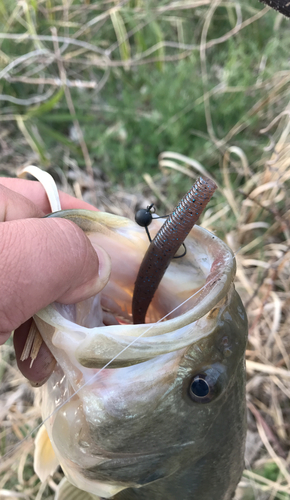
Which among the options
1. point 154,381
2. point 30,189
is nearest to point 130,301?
point 154,381

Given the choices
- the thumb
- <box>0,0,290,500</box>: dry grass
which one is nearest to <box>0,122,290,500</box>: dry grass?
<box>0,0,290,500</box>: dry grass

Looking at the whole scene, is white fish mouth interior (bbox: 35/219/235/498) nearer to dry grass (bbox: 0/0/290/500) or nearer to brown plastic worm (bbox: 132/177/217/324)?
brown plastic worm (bbox: 132/177/217/324)

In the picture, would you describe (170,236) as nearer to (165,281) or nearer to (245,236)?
(165,281)

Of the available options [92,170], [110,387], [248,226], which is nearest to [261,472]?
[248,226]

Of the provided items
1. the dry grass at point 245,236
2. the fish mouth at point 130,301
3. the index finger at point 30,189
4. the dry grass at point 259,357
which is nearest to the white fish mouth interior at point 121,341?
the fish mouth at point 130,301

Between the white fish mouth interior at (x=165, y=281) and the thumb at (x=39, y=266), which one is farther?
the white fish mouth interior at (x=165, y=281)

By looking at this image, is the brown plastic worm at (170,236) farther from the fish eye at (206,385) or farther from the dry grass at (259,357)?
the dry grass at (259,357)
